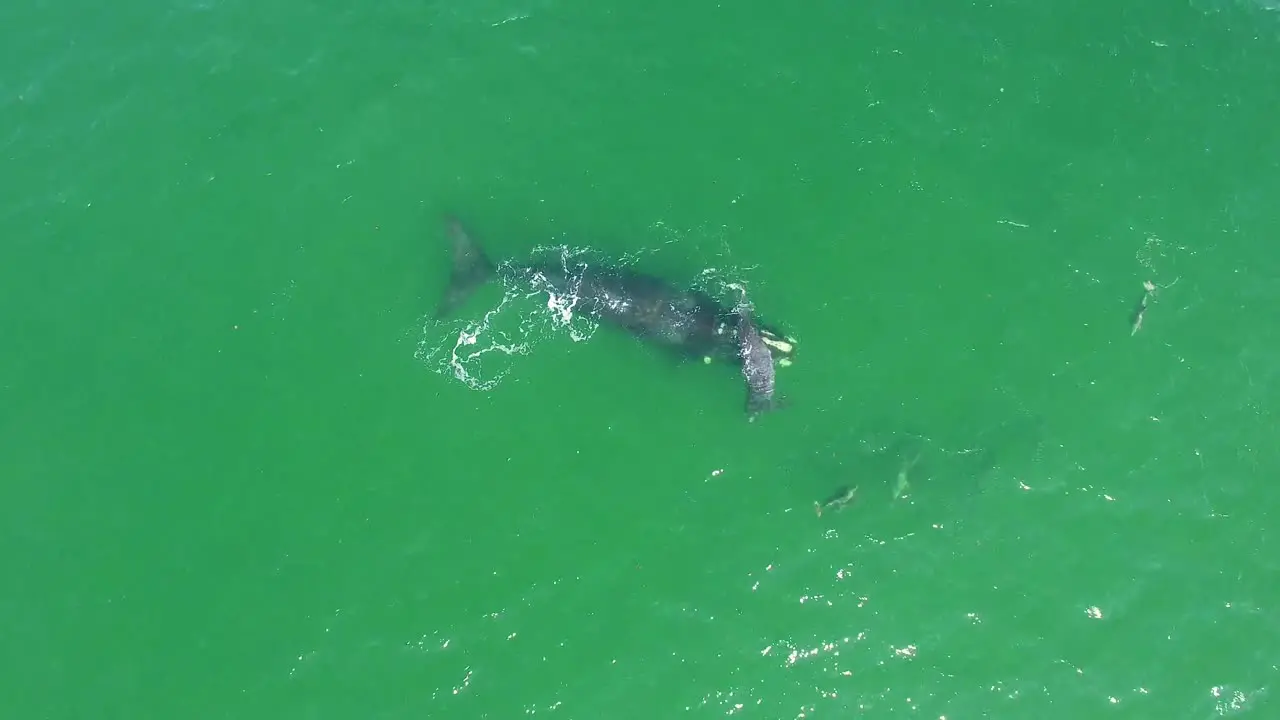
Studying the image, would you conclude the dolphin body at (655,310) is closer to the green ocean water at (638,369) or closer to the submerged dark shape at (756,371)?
the submerged dark shape at (756,371)

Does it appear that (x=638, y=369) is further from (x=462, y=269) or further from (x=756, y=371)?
(x=462, y=269)

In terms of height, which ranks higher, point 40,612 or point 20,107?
point 20,107

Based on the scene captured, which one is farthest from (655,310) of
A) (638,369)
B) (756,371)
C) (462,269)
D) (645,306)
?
(462,269)

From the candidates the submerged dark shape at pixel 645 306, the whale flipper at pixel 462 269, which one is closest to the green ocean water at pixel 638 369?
the whale flipper at pixel 462 269

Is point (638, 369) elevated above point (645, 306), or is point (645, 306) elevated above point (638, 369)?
point (645, 306)

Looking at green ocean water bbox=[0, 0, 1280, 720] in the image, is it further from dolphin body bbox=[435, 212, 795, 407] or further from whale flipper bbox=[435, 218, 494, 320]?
dolphin body bbox=[435, 212, 795, 407]

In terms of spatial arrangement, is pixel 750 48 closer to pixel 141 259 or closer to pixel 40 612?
pixel 141 259

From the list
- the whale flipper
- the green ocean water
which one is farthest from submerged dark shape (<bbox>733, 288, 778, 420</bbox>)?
the whale flipper

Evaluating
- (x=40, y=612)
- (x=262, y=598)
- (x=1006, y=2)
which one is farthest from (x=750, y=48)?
(x=40, y=612)
